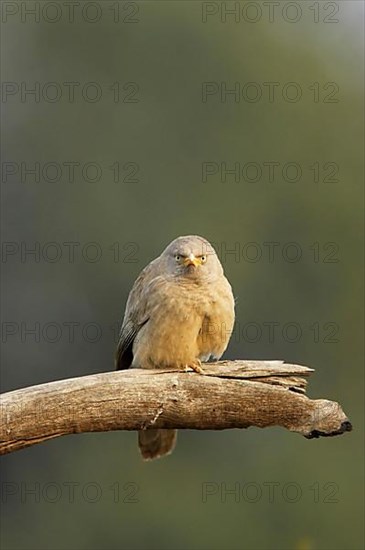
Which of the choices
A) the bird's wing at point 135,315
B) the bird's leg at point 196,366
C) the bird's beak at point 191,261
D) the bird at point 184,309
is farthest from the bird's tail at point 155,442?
the bird's beak at point 191,261

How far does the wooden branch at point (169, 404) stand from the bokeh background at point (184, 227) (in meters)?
6.83

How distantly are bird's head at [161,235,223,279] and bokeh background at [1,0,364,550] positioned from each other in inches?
245

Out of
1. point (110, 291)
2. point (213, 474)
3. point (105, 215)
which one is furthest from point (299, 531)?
point (105, 215)

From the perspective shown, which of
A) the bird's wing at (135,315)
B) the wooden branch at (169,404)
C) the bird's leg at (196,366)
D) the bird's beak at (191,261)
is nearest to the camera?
the wooden branch at (169,404)

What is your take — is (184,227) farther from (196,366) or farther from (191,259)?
(196,366)

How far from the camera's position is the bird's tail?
6059 millimetres

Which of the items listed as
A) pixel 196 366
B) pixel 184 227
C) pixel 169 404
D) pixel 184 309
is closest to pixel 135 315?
pixel 184 309

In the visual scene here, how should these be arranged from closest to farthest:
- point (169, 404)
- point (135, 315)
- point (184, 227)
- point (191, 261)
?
point (169, 404) < point (191, 261) < point (135, 315) < point (184, 227)

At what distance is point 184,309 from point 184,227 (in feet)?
20.5

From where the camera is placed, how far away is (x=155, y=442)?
19.9ft

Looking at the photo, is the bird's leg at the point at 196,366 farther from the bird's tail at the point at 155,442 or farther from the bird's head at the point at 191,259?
the bird's tail at the point at 155,442

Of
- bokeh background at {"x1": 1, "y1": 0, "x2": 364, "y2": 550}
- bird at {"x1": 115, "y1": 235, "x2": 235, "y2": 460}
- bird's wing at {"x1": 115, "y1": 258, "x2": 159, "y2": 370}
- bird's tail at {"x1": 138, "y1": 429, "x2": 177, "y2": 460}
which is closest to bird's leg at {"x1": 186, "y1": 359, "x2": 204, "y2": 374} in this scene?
bird at {"x1": 115, "y1": 235, "x2": 235, "y2": 460}

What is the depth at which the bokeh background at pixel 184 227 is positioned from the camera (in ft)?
41.1

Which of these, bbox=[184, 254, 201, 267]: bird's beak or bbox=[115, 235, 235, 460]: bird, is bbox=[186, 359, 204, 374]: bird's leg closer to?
bbox=[115, 235, 235, 460]: bird
